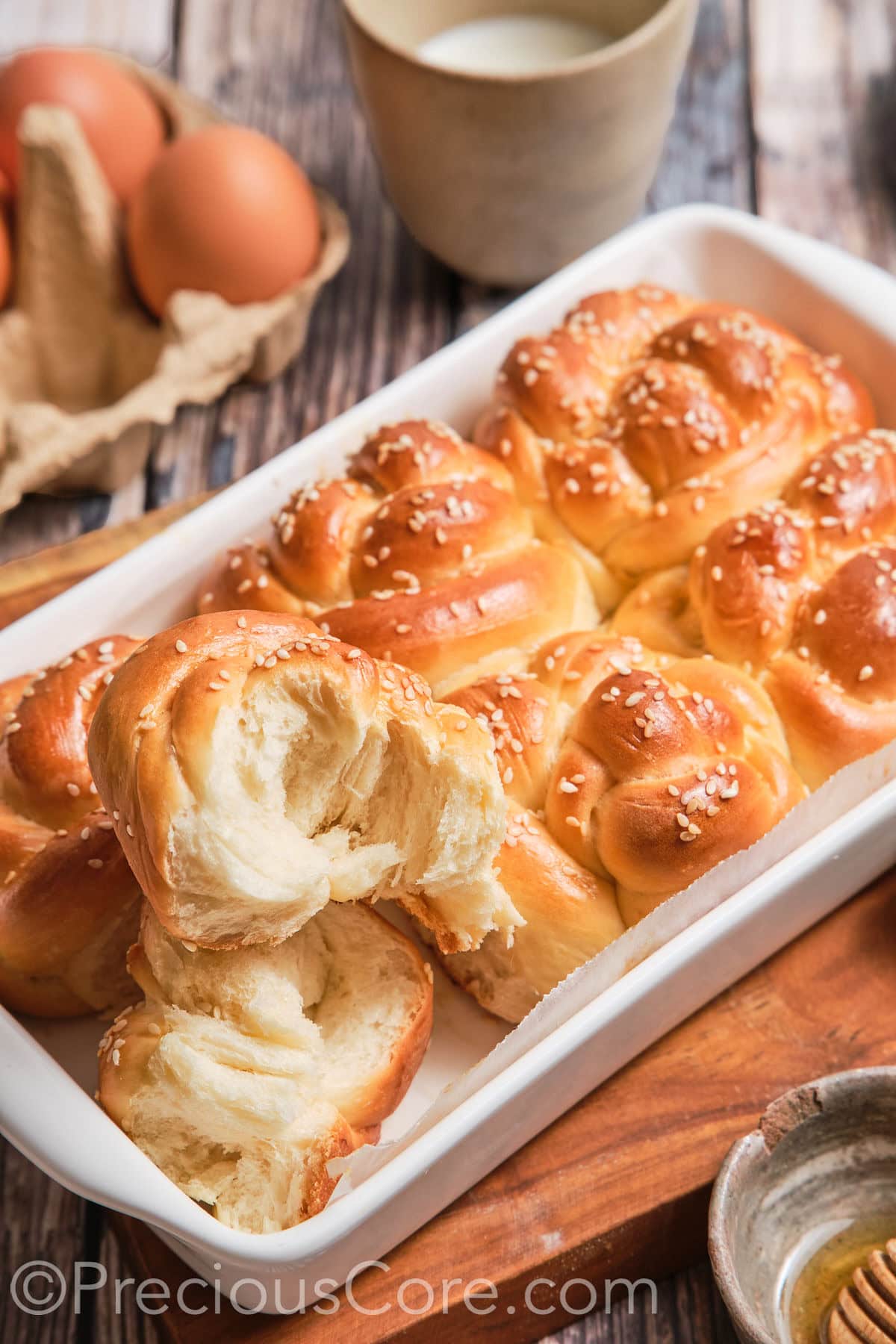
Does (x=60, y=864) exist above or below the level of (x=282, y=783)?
below

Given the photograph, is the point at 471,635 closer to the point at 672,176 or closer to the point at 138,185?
the point at 138,185

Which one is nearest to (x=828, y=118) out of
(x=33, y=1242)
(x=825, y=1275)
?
(x=825, y=1275)

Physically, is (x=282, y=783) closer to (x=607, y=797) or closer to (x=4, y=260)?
(x=607, y=797)

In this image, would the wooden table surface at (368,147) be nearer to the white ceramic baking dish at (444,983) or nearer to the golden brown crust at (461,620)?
the white ceramic baking dish at (444,983)

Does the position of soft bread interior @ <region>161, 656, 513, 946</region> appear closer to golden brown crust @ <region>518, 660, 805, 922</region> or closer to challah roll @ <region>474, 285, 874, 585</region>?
golden brown crust @ <region>518, 660, 805, 922</region>

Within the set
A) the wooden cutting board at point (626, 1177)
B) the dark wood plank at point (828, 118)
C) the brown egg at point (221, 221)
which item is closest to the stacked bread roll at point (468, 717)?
the wooden cutting board at point (626, 1177)

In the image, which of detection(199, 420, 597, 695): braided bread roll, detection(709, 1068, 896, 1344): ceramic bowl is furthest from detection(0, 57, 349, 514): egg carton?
detection(709, 1068, 896, 1344): ceramic bowl

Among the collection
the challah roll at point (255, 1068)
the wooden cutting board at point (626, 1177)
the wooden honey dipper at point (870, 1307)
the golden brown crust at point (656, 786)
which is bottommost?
the wooden cutting board at point (626, 1177)
